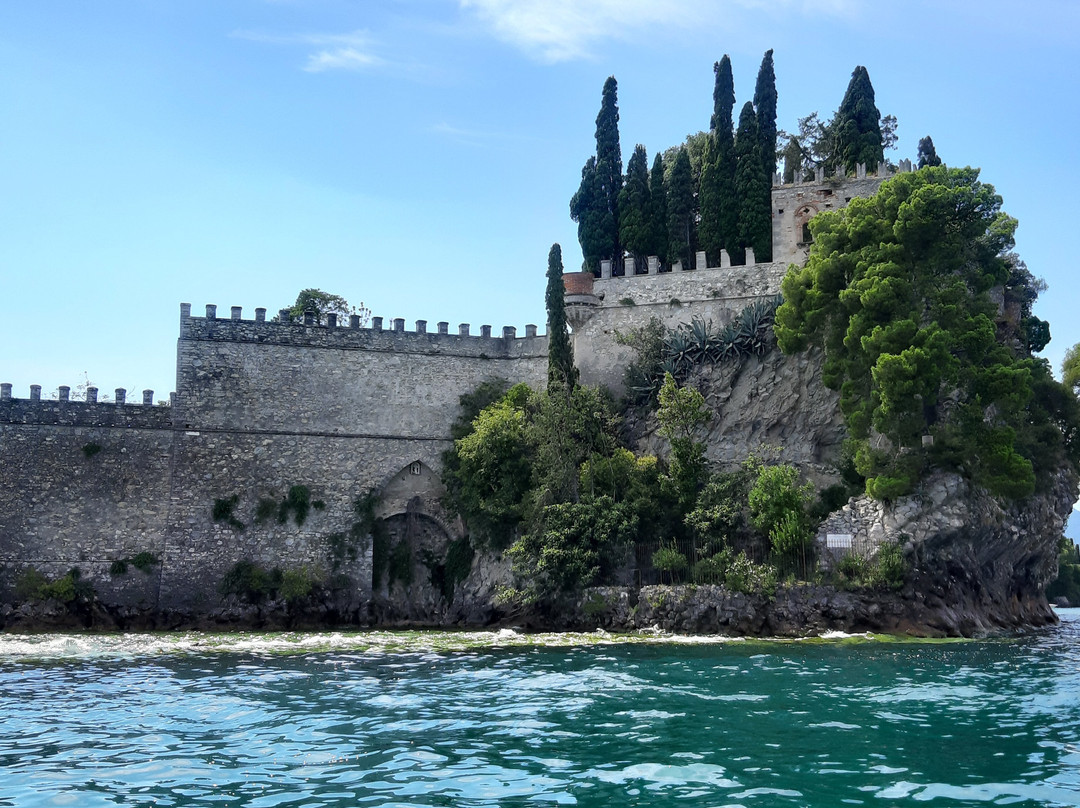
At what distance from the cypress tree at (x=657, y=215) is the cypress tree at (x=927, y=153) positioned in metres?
9.25

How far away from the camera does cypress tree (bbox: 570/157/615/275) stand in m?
36.3

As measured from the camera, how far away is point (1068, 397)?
96.7ft

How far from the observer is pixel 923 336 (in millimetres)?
25922

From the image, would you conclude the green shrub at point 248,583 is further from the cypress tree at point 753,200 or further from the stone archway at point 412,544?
the cypress tree at point 753,200

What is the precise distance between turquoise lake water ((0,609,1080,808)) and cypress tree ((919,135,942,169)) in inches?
857

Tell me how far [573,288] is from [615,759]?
2572 cm

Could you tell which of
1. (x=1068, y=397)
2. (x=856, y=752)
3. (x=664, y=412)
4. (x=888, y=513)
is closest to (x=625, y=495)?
(x=664, y=412)

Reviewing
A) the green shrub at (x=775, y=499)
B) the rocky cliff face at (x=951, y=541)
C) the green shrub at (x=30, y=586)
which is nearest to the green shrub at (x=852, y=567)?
the rocky cliff face at (x=951, y=541)

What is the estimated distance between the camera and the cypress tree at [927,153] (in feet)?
122

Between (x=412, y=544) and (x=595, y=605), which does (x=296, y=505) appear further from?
(x=595, y=605)

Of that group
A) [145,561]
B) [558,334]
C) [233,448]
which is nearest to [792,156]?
[558,334]

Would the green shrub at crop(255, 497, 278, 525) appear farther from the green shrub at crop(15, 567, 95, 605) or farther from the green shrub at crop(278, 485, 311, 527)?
the green shrub at crop(15, 567, 95, 605)

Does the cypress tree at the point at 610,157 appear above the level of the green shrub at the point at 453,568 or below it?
above

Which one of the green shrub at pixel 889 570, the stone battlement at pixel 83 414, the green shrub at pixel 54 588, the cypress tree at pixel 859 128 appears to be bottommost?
the green shrub at pixel 54 588
